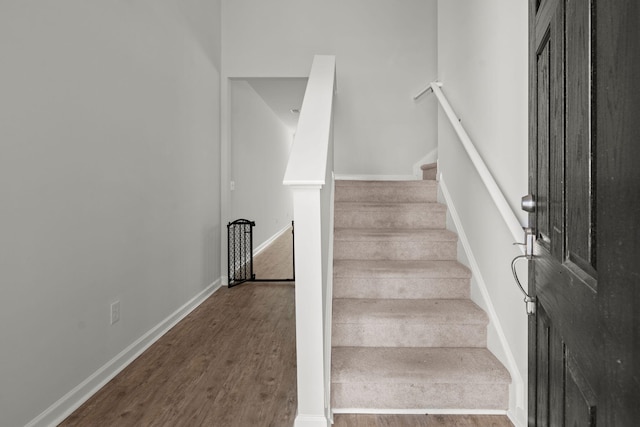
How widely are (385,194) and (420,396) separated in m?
1.75

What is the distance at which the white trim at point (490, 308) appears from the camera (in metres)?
1.57

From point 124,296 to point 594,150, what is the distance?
2.30 meters

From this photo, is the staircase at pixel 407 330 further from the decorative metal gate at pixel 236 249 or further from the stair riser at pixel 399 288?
the decorative metal gate at pixel 236 249

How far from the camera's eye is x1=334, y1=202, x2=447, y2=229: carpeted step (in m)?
2.75

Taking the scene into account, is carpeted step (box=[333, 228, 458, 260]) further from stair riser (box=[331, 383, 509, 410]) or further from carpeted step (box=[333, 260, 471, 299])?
stair riser (box=[331, 383, 509, 410])

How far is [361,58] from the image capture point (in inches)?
159

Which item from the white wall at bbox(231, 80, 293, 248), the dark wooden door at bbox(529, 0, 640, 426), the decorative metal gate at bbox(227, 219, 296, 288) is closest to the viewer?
the dark wooden door at bbox(529, 0, 640, 426)

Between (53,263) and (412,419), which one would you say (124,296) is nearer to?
(53,263)

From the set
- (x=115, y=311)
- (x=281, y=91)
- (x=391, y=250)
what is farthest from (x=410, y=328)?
(x=281, y=91)

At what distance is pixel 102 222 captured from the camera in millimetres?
1963

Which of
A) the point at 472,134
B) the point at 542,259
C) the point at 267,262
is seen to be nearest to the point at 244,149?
the point at 267,262

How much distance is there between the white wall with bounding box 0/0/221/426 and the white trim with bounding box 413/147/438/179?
242 cm

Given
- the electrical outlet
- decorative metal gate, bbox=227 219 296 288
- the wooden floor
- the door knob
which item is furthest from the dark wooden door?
decorative metal gate, bbox=227 219 296 288

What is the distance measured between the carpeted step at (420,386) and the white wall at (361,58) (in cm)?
277
